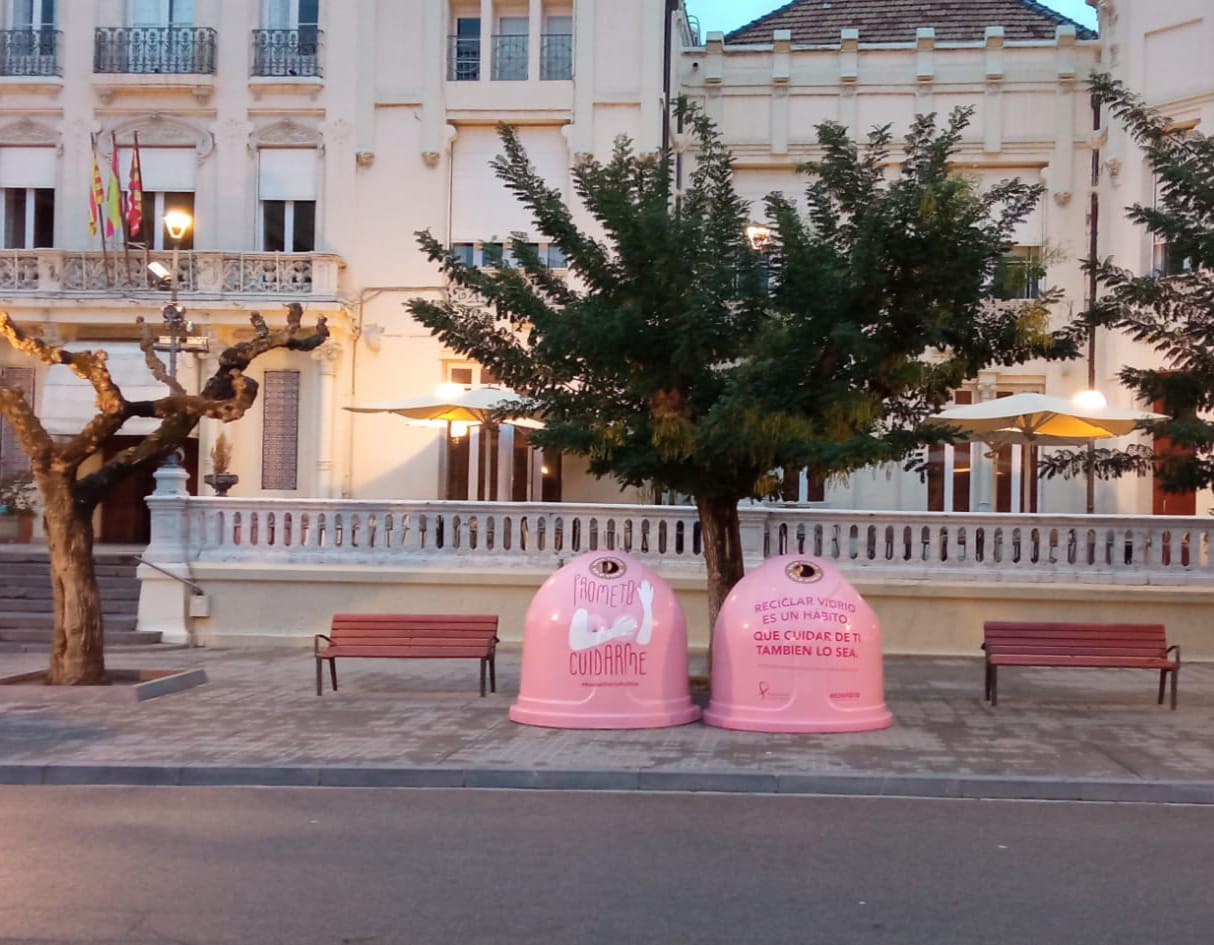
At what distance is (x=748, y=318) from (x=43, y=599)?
11.1 meters

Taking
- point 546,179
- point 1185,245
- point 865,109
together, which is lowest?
point 1185,245

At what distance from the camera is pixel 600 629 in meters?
11.1

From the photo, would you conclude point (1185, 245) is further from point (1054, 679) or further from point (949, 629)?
point (949, 629)

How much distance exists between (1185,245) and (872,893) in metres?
7.63

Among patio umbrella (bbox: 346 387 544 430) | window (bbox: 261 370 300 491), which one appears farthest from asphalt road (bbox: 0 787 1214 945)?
window (bbox: 261 370 300 491)

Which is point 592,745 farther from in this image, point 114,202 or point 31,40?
point 31,40

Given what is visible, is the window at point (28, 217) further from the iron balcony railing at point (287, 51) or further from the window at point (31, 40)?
the iron balcony railing at point (287, 51)

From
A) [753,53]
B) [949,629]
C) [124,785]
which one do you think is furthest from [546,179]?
[124,785]

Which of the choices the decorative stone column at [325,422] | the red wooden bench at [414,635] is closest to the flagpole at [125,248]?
the decorative stone column at [325,422]

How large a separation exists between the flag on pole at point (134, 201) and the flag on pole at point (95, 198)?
1.35 ft

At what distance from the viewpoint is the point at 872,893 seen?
262 inches

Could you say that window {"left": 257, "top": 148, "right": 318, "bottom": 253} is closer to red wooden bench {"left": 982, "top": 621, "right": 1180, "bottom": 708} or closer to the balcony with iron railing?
the balcony with iron railing

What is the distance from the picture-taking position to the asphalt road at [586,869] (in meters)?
6.05

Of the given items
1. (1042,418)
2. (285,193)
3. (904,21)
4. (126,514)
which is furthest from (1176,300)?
(126,514)
